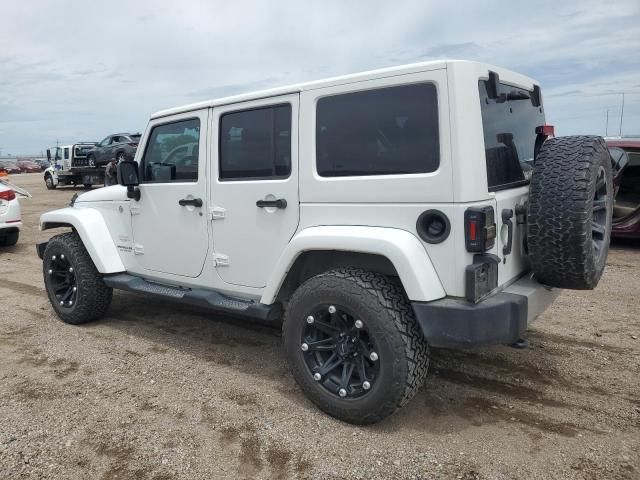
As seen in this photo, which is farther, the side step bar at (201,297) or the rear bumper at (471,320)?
the side step bar at (201,297)

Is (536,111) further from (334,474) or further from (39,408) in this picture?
(39,408)

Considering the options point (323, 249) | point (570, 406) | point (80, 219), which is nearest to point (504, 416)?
point (570, 406)

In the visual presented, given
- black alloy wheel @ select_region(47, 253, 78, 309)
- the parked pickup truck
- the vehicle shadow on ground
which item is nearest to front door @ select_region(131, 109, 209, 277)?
the vehicle shadow on ground

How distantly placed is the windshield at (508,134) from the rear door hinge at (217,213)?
187 cm

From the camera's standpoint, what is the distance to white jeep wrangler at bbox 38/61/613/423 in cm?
269

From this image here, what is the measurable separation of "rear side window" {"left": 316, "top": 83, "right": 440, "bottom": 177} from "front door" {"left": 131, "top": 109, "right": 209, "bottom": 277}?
116 cm

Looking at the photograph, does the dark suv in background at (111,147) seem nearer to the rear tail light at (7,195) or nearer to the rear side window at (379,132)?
the rear tail light at (7,195)

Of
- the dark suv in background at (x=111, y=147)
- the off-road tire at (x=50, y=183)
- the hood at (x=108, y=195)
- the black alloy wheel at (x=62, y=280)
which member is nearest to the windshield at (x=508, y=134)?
the hood at (x=108, y=195)

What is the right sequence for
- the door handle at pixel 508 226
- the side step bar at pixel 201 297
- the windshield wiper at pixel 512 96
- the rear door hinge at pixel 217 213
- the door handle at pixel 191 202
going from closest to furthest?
1. the door handle at pixel 508 226
2. the windshield wiper at pixel 512 96
3. the side step bar at pixel 201 297
4. the rear door hinge at pixel 217 213
5. the door handle at pixel 191 202

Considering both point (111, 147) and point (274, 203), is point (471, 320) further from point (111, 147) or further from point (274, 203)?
point (111, 147)

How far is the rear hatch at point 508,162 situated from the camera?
288cm

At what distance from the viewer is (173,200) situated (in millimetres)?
4102

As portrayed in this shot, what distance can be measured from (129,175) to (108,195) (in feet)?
1.92

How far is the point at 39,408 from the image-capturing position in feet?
11.0
